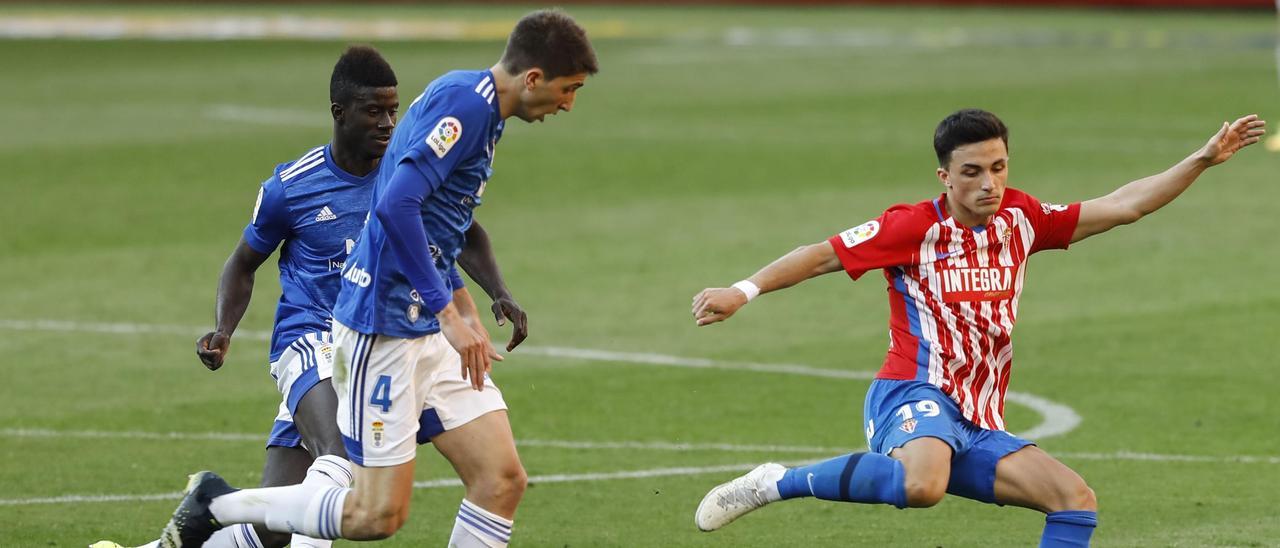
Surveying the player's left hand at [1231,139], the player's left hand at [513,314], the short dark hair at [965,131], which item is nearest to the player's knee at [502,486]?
the player's left hand at [513,314]

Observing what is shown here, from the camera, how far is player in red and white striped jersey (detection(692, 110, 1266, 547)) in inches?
275

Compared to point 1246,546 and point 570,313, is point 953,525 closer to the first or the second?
point 1246,546

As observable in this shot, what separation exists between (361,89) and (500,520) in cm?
175

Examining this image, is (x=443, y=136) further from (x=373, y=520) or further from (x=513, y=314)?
(x=373, y=520)

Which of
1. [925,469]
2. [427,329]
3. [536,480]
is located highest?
[427,329]

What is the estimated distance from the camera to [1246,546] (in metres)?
7.77

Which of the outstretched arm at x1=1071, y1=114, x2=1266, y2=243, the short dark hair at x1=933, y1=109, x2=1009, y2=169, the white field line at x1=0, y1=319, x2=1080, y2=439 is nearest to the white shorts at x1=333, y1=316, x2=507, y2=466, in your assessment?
the short dark hair at x1=933, y1=109, x2=1009, y2=169

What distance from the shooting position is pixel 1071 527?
6828 mm

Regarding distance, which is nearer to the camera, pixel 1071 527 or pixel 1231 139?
pixel 1071 527

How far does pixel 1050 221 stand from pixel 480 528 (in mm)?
2343

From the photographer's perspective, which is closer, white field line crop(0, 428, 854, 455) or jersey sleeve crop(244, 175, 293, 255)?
jersey sleeve crop(244, 175, 293, 255)

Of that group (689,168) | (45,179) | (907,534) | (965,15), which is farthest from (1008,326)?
(965,15)

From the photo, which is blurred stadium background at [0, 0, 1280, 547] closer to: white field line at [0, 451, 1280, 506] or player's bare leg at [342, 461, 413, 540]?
white field line at [0, 451, 1280, 506]

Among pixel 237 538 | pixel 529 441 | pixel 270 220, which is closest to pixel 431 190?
pixel 270 220
